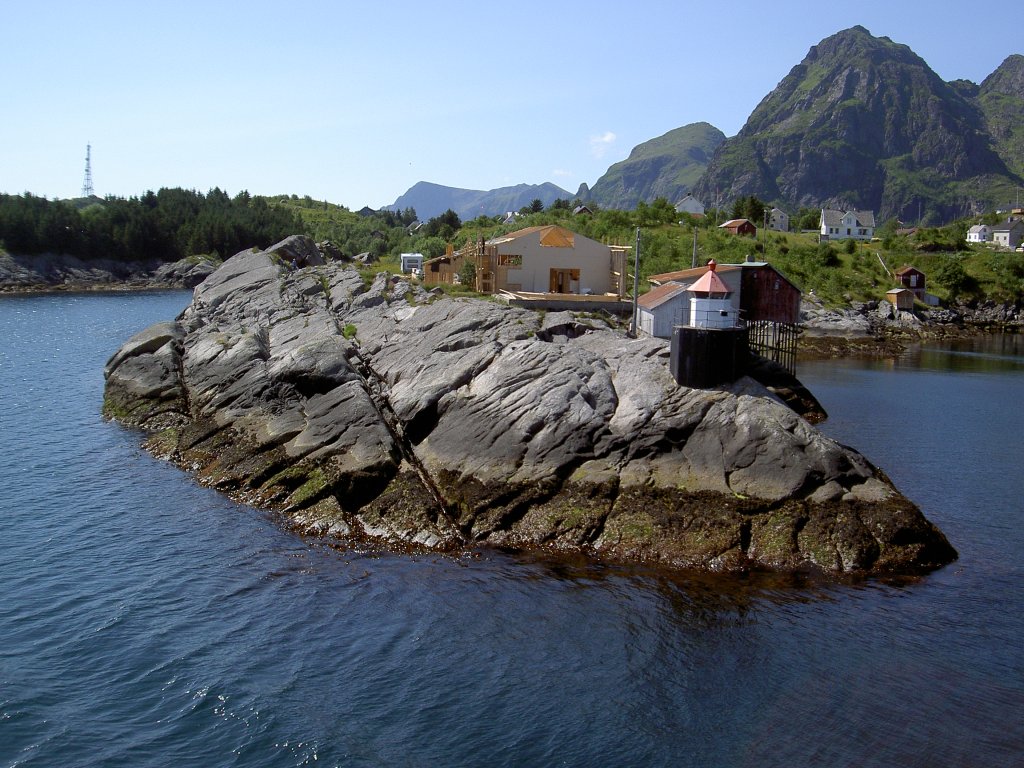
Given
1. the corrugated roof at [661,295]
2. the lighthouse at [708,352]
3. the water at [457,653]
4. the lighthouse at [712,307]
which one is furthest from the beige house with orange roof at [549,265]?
the water at [457,653]

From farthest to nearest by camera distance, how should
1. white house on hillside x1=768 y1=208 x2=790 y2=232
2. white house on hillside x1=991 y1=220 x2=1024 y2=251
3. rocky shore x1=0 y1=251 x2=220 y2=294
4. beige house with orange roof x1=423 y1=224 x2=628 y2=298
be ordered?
white house on hillside x1=768 y1=208 x2=790 y2=232
white house on hillside x1=991 y1=220 x2=1024 y2=251
rocky shore x1=0 y1=251 x2=220 y2=294
beige house with orange roof x1=423 y1=224 x2=628 y2=298

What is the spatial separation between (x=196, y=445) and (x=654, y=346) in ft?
67.7

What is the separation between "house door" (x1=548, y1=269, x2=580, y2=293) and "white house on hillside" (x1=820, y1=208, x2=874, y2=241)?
298ft

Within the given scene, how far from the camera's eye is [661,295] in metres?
47.5

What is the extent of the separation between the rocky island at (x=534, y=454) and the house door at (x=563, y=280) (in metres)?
14.2

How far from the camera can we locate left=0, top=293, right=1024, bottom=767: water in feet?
56.6

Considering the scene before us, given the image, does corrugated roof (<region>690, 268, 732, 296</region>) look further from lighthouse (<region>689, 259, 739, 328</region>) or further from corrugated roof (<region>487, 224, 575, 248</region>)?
corrugated roof (<region>487, 224, 575, 248</region>)

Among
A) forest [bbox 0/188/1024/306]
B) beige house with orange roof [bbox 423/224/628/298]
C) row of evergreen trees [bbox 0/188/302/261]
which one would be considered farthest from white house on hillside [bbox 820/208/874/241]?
row of evergreen trees [bbox 0/188/302/261]

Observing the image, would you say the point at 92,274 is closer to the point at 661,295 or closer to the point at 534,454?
the point at 661,295

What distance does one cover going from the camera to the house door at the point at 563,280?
56125 millimetres

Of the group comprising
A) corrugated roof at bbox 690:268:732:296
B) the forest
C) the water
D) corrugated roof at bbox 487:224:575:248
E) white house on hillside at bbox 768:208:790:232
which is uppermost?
white house on hillside at bbox 768:208:790:232

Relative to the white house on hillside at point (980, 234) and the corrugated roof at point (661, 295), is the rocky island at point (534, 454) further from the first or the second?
the white house on hillside at point (980, 234)

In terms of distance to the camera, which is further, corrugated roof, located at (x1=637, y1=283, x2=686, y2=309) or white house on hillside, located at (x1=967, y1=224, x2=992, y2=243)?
white house on hillside, located at (x1=967, y1=224, x2=992, y2=243)

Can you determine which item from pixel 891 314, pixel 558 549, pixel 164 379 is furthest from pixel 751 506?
pixel 891 314
